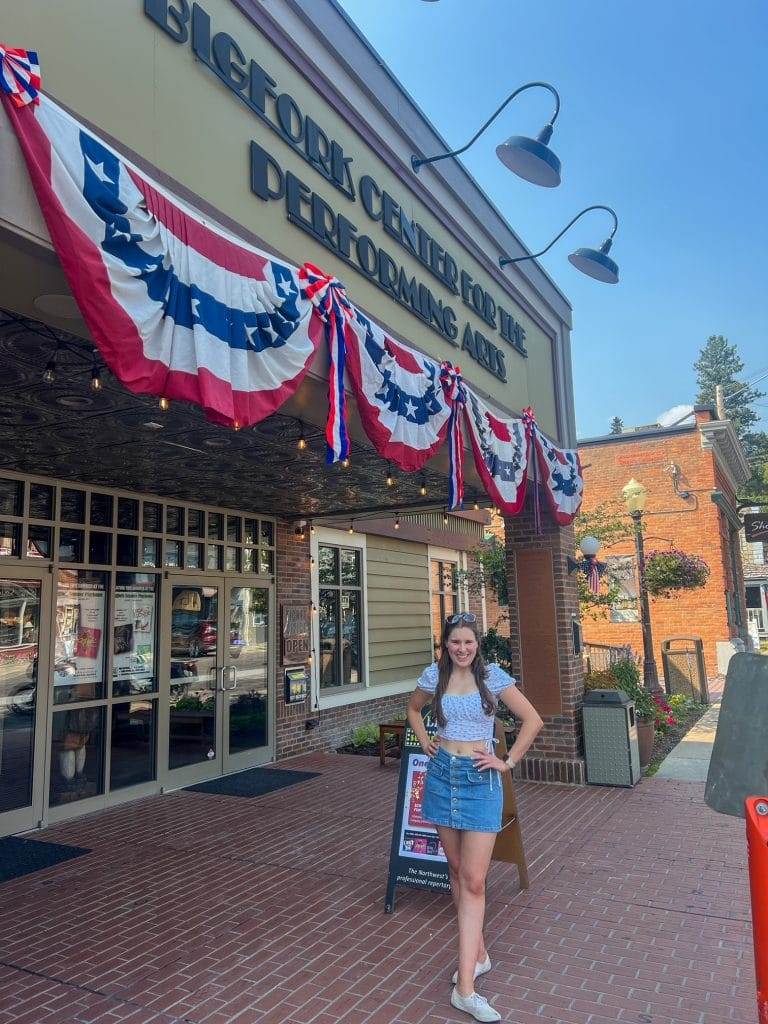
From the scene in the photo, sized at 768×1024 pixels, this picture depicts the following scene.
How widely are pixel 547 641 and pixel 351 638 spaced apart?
3.99 m

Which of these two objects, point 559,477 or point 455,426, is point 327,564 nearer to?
point 559,477

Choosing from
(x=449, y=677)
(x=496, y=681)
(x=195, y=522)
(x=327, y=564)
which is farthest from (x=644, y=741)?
(x=449, y=677)

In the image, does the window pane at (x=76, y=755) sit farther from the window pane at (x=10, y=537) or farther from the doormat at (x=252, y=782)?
Result: the window pane at (x=10, y=537)

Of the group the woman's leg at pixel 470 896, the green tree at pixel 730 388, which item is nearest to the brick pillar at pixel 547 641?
the woman's leg at pixel 470 896

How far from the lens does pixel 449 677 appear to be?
12.0 ft

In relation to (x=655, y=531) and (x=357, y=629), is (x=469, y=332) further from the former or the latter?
(x=655, y=531)

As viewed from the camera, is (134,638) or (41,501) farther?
(134,638)

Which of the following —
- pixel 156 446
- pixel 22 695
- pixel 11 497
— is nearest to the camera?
pixel 156 446

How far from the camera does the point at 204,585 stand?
8.50m

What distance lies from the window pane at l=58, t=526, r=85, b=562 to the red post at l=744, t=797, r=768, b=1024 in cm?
631

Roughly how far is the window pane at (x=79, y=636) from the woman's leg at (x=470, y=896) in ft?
15.5

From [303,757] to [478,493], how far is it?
4.16 m

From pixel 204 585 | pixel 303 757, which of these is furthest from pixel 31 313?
pixel 303 757

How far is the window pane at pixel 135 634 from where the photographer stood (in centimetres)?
743
